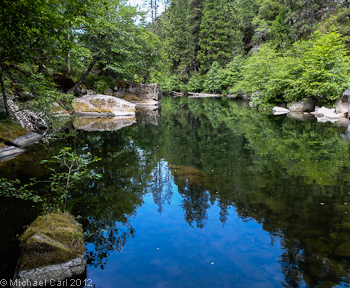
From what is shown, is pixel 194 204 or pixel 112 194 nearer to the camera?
pixel 194 204

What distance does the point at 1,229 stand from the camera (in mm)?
4773

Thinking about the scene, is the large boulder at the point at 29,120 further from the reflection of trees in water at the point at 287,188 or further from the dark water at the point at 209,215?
the reflection of trees in water at the point at 287,188

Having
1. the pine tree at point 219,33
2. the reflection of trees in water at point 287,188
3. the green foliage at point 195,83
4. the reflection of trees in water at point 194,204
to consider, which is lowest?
the reflection of trees in water at point 194,204

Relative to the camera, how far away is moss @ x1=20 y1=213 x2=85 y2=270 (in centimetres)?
347

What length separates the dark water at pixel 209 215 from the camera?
398 centimetres

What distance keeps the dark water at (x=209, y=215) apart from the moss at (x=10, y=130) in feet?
3.45

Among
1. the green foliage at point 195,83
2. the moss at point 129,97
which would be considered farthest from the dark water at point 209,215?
the green foliage at point 195,83

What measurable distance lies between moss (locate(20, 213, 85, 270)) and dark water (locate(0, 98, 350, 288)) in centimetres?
53

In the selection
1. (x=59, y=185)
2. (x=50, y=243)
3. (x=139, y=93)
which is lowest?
(x=50, y=243)

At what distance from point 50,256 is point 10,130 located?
9.21 m

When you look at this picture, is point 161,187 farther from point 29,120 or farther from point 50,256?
point 29,120

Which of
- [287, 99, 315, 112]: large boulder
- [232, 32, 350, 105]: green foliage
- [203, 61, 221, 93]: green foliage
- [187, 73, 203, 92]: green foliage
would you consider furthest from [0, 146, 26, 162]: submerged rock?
[187, 73, 203, 92]: green foliage

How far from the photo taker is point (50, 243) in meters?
3.56

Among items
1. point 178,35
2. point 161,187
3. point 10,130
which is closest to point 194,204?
point 161,187
